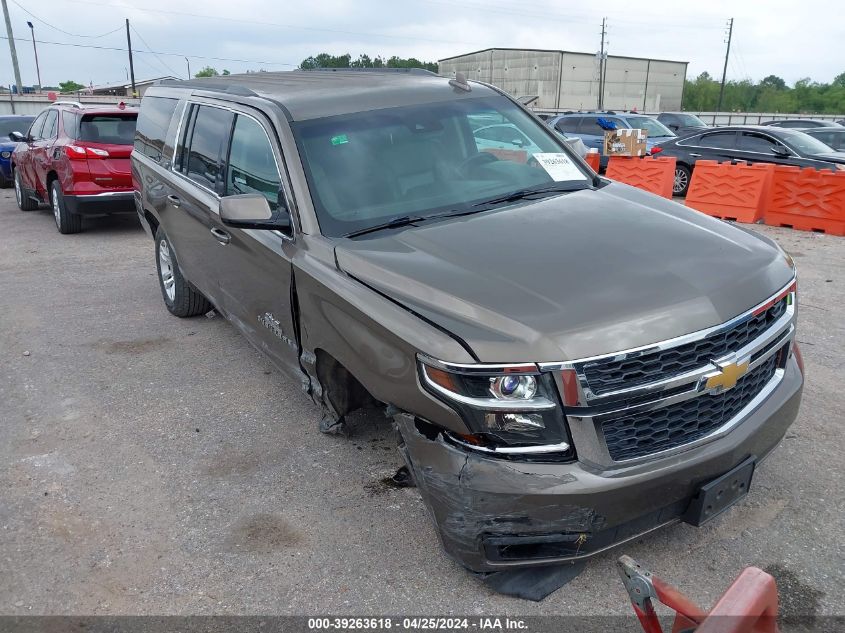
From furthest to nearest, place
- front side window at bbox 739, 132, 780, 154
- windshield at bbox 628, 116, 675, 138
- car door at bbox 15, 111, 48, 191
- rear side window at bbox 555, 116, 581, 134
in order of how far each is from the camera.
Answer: rear side window at bbox 555, 116, 581, 134, windshield at bbox 628, 116, 675, 138, front side window at bbox 739, 132, 780, 154, car door at bbox 15, 111, 48, 191

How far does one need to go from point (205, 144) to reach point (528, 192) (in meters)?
2.35

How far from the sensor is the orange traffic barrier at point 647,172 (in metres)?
12.3

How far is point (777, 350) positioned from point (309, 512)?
223 centimetres

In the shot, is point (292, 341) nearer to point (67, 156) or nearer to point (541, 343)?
point (541, 343)

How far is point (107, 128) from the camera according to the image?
9852 millimetres

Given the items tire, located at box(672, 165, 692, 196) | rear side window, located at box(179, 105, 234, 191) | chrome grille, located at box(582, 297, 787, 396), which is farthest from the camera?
tire, located at box(672, 165, 692, 196)

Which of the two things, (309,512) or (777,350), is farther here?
(309,512)

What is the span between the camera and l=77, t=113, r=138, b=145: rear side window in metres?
9.77

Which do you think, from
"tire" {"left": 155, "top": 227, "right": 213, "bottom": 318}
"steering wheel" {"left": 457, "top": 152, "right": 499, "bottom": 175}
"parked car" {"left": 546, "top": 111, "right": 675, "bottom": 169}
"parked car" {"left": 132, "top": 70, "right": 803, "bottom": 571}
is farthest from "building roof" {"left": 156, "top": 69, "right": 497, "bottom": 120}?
"parked car" {"left": 546, "top": 111, "right": 675, "bottom": 169}

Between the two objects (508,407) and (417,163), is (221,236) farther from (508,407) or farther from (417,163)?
(508,407)

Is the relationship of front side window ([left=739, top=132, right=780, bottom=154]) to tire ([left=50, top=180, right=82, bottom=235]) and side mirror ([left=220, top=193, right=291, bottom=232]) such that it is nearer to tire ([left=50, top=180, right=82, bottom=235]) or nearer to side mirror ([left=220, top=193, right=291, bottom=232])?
tire ([left=50, top=180, right=82, bottom=235])

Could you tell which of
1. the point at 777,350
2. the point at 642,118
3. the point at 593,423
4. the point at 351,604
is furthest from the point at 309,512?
the point at 642,118

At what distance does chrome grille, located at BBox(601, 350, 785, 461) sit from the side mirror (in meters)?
1.90

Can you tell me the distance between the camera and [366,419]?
13.9 feet
